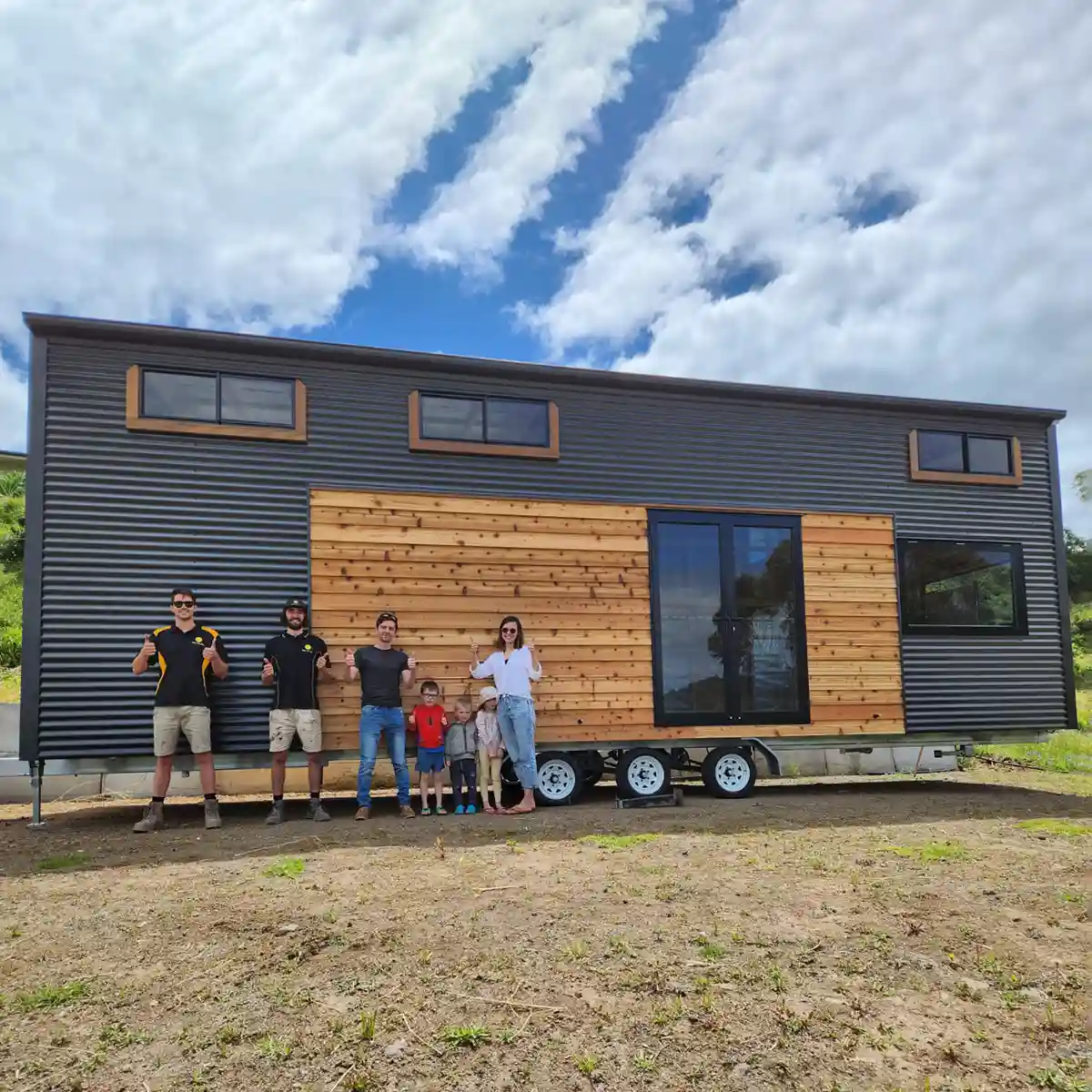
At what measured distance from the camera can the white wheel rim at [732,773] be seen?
869 centimetres

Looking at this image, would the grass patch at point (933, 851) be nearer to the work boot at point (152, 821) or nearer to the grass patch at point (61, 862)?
the grass patch at point (61, 862)

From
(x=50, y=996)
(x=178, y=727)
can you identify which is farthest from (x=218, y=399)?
(x=50, y=996)

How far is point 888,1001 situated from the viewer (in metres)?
3.45

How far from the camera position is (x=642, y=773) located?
8.45m

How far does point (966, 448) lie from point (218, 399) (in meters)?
7.25

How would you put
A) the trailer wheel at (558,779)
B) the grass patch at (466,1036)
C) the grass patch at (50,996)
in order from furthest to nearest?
the trailer wheel at (558,779), the grass patch at (50,996), the grass patch at (466,1036)

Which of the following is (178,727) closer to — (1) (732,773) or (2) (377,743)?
(2) (377,743)

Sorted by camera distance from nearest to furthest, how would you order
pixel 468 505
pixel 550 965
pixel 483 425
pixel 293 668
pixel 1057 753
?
pixel 550 965
pixel 293 668
pixel 468 505
pixel 483 425
pixel 1057 753

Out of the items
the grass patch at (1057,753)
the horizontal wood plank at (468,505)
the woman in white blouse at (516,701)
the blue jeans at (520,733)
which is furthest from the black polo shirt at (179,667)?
the grass patch at (1057,753)

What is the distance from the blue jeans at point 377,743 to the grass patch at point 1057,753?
865 centimetres

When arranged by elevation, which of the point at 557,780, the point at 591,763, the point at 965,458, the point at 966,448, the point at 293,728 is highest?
the point at 966,448

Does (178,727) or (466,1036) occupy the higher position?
(178,727)

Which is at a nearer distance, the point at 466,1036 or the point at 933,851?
the point at 466,1036

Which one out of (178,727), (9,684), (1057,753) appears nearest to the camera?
(178,727)
